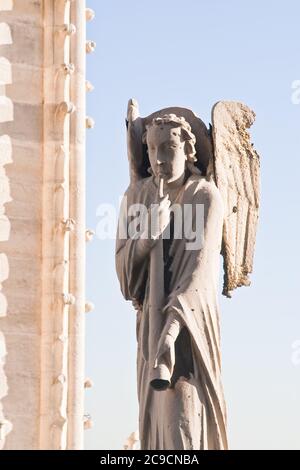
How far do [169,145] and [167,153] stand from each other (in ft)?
0.18

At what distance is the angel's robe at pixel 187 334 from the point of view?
21.1 m

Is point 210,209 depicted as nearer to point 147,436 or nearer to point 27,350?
point 147,436

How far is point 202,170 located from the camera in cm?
2194

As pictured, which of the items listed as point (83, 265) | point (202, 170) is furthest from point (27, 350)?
point (202, 170)

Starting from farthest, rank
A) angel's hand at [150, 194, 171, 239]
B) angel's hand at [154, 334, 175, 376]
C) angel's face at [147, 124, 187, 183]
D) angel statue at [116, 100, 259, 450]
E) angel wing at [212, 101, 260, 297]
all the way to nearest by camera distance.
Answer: angel wing at [212, 101, 260, 297] → angel's face at [147, 124, 187, 183] → angel's hand at [150, 194, 171, 239] → angel statue at [116, 100, 259, 450] → angel's hand at [154, 334, 175, 376]

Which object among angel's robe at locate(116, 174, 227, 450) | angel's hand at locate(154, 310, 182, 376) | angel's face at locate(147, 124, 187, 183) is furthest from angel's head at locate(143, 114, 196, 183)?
angel's hand at locate(154, 310, 182, 376)

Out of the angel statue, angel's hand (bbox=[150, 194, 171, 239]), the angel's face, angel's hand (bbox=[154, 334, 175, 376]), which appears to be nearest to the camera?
angel's hand (bbox=[154, 334, 175, 376])

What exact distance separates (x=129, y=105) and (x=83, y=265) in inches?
116

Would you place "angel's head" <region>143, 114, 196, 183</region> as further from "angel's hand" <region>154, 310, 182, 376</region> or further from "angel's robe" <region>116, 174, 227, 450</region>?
"angel's hand" <region>154, 310, 182, 376</region>

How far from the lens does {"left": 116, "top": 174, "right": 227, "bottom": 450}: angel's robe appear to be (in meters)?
21.1

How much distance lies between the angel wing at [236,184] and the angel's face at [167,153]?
255mm

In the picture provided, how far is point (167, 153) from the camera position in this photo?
21.7 metres

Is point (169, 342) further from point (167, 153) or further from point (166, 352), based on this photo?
point (167, 153)

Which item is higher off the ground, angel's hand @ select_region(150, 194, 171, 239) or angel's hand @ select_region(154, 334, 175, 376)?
angel's hand @ select_region(150, 194, 171, 239)
